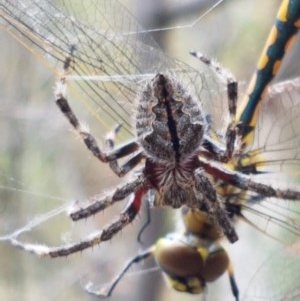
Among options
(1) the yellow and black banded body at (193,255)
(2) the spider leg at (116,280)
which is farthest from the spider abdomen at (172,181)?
(2) the spider leg at (116,280)

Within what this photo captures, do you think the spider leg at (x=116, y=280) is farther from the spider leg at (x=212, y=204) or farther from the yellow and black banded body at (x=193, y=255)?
the spider leg at (x=212, y=204)

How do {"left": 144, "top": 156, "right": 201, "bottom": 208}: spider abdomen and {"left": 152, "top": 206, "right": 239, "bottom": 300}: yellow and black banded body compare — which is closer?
{"left": 144, "top": 156, "right": 201, "bottom": 208}: spider abdomen

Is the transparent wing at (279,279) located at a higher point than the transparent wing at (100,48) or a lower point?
lower

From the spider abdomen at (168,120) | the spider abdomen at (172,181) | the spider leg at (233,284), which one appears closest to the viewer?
the spider abdomen at (168,120)

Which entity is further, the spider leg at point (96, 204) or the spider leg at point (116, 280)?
the spider leg at point (116, 280)

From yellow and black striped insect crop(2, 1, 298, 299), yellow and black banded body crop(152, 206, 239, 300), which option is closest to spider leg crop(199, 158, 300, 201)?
yellow and black striped insect crop(2, 1, 298, 299)

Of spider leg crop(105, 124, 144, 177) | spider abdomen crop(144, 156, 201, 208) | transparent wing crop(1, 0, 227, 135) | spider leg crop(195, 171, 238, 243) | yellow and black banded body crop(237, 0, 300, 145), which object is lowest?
spider leg crop(195, 171, 238, 243)

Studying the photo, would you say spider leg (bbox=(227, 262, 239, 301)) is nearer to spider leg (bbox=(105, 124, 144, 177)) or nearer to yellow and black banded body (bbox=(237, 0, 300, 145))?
yellow and black banded body (bbox=(237, 0, 300, 145))
